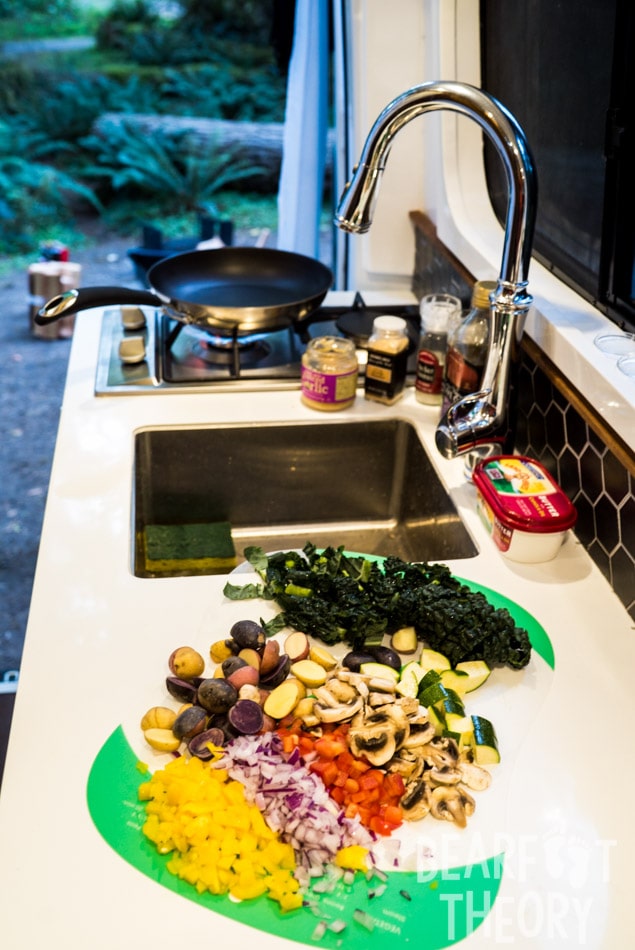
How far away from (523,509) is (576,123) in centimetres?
67

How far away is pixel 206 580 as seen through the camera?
3.60 feet

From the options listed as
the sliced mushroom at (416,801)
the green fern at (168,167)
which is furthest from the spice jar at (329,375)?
the green fern at (168,167)

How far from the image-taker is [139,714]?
0.90 metres

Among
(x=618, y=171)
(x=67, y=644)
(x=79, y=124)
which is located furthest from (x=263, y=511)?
(x=79, y=124)

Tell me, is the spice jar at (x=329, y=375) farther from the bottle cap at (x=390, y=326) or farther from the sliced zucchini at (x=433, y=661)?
the sliced zucchini at (x=433, y=661)

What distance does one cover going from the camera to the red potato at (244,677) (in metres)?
0.91

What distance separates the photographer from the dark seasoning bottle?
1304 millimetres

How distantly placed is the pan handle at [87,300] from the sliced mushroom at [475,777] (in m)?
0.91

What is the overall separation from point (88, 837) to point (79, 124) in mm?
7092

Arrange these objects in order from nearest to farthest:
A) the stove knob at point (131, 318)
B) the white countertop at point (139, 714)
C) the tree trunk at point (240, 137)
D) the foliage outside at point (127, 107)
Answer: the white countertop at point (139, 714)
the stove knob at point (131, 318)
the foliage outside at point (127, 107)
the tree trunk at point (240, 137)

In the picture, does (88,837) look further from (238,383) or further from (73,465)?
(238,383)

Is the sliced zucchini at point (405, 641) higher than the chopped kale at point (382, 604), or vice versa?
the chopped kale at point (382, 604)

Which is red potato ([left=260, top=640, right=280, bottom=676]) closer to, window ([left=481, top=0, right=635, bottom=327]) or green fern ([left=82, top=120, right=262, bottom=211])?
window ([left=481, top=0, right=635, bottom=327])

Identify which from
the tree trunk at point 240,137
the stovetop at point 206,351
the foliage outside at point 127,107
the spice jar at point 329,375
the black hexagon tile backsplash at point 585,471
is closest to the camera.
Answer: the black hexagon tile backsplash at point 585,471
